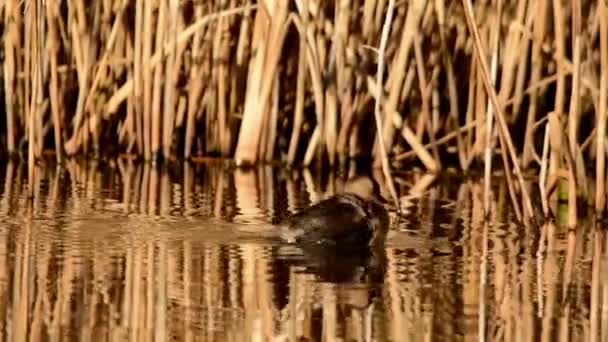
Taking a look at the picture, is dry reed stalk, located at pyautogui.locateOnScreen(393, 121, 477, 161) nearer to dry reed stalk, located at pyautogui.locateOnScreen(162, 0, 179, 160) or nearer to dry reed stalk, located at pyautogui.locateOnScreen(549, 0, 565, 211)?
dry reed stalk, located at pyautogui.locateOnScreen(162, 0, 179, 160)

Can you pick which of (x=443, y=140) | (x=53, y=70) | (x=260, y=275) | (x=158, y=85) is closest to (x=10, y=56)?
(x=53, y=70)

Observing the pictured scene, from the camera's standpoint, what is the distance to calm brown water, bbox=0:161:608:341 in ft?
16.3

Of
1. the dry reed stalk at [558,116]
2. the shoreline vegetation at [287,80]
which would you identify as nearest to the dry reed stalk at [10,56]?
the shoreline vegetation at [287,80]

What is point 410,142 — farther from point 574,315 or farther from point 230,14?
point 574,315

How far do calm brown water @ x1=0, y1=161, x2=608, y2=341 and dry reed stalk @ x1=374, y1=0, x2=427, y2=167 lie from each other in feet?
2.46

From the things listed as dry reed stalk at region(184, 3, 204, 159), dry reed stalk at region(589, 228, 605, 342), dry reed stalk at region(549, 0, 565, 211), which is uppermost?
dry reed stalk at region(184, 3, 204, 159)

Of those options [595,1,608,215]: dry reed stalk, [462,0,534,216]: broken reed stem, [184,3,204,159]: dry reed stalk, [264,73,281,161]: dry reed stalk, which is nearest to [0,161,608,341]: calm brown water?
[595,1,608,215]: dry reed stalk

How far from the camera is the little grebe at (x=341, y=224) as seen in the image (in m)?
→ 6.33

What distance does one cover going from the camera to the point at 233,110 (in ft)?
30.9

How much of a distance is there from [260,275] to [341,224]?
2.18 feet

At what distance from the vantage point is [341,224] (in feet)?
20.9

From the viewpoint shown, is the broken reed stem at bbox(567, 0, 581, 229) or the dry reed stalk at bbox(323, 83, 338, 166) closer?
the broken reed stem at bbox(567, 0, 581, 229)

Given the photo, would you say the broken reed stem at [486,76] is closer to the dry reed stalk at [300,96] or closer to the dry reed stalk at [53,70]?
the dry reed stalk at [300,96]

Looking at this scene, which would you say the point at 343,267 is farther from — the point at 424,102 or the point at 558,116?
the point at 424,102
